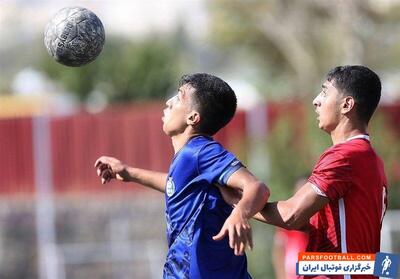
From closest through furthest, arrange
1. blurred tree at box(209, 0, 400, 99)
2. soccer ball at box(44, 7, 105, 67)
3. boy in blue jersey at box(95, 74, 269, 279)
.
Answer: boy in blue jersey at box(95, 74, 269, 279) → soccer ball at box(44, 7, 105, 67) → blurred tree at box(209, 0, 400, 99)

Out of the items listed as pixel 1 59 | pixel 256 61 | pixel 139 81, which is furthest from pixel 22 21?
pixel 139 81

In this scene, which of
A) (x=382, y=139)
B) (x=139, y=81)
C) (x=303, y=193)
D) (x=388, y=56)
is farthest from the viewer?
(x=388, y=56)

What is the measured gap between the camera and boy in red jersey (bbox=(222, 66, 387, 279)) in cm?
649

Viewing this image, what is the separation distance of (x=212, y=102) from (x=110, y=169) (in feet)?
3.46

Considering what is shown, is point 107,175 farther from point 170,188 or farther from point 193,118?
point 193,118

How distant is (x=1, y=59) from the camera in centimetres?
6706

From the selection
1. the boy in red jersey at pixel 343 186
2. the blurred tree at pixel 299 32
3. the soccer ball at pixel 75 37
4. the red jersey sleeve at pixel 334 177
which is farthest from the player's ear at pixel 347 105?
the blurred tree at pixel 299 32

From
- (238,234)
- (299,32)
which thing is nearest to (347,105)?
(238,234)

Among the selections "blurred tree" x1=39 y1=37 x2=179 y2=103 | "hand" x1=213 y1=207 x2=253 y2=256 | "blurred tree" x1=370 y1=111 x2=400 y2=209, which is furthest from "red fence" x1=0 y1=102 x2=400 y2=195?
"hand" x1=213 y1=207 x2=253 y2=256

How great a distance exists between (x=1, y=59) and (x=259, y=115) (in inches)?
1870

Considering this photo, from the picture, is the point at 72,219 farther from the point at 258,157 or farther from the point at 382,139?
the point at 382,139

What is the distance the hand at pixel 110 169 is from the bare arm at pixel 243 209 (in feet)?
4.15

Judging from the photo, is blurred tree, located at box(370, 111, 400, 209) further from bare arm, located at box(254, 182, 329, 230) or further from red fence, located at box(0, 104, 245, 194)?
bare arm, located at box(254, 182, 329, 230)

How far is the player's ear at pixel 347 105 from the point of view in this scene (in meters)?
6.80
